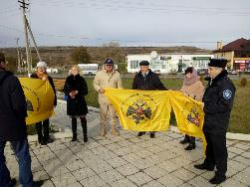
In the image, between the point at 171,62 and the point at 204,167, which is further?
the point at 171,62

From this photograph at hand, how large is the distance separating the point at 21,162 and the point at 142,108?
3.29m

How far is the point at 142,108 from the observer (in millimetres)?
6277

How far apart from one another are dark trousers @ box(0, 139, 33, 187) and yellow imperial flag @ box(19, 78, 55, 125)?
79.7 inches

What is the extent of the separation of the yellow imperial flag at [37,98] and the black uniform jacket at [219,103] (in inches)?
148

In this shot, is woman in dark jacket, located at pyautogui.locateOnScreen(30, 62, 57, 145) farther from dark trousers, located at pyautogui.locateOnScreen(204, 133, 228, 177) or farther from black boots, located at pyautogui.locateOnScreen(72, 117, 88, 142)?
dark trousers, located at pyautogui.locateOnScreen(204, 133, 228, 177)

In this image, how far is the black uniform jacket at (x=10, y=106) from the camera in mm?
3396

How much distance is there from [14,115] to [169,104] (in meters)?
3.74

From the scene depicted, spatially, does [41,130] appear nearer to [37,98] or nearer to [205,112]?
[37,98]

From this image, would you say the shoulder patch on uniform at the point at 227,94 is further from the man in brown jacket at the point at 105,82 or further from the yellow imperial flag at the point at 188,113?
the man in brown jacket at the point at 105,82

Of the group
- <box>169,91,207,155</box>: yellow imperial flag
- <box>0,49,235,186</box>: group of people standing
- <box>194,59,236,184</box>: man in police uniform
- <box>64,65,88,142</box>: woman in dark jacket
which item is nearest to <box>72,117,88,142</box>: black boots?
<box>64,65,88,142</box>: woman in dark jacket

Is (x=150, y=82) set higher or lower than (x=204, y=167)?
higher

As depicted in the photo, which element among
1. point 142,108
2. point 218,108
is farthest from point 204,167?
point 142,108

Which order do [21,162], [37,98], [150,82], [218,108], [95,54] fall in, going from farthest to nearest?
[95,54] → [150,82] → [37,98] → [218,108] → [21,162]

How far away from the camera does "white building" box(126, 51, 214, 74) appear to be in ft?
170
